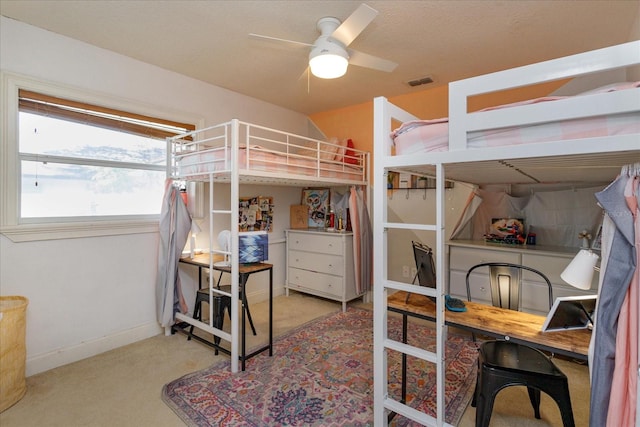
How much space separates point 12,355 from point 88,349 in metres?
0.63

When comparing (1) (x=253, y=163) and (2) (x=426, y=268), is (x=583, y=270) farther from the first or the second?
(1) (x=253, y=163)

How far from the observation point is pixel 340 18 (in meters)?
2.13

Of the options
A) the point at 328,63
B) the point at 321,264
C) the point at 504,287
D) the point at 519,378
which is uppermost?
the point at 328,63

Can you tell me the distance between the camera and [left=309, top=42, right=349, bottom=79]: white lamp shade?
2.07 metres

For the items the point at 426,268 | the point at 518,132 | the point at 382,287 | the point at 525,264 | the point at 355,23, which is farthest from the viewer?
the point at 525,264

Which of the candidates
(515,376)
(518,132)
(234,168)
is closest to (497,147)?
(518,132)

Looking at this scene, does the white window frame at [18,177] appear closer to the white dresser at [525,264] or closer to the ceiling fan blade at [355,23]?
the ceiling fan blade at [355,23]

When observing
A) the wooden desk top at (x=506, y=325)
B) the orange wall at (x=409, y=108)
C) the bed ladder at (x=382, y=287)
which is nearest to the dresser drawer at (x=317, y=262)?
the orange wall at (x=409, y=108)

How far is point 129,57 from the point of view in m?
2.73

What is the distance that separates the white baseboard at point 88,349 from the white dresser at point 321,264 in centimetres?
168

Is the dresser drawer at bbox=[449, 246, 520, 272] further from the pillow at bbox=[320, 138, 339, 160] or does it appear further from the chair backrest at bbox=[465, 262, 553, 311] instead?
the pillow at bbox=[320, 138, 339, 160]

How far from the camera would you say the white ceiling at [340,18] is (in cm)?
202

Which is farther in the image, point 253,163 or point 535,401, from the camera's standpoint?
point 253,163

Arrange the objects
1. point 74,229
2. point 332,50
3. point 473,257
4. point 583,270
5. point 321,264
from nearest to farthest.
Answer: point 583,270
point 332,50
point 74,229
point 473,257
point 321,264
